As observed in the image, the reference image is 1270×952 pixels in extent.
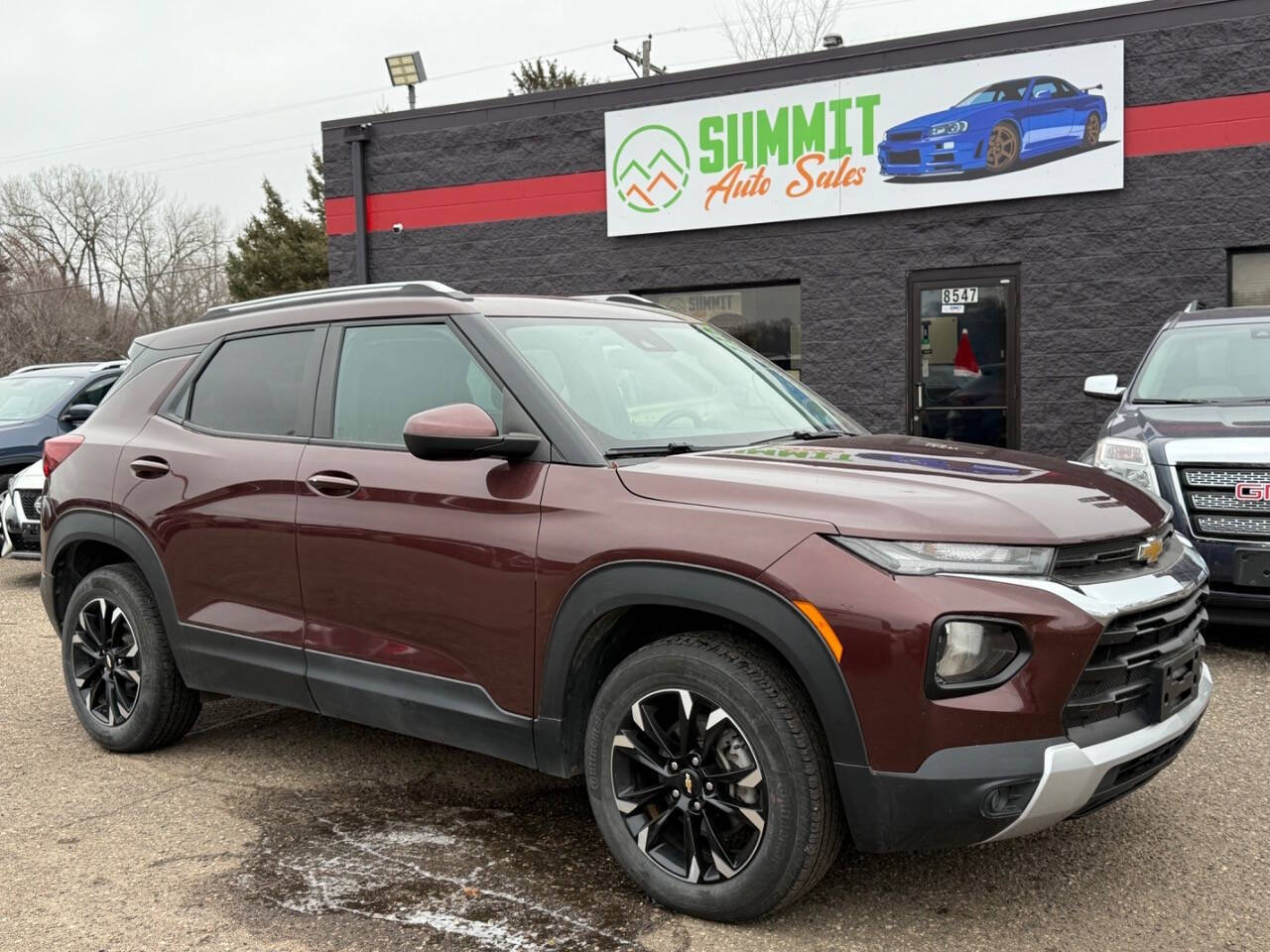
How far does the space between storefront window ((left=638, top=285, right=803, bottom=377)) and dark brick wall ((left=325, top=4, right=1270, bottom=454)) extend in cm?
19

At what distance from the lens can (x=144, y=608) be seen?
4.62 metres

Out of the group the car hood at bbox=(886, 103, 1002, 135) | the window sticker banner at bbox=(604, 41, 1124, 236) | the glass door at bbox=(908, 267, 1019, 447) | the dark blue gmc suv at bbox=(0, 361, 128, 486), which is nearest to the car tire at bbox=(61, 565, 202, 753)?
the dark blue gmc suv at bbox=(0, 361, 128, 486)

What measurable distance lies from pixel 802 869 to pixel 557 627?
94cm

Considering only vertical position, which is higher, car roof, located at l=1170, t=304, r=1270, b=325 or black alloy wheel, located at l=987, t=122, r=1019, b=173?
black alloy wheel, located at l=987, t=122, r=1019, b=173

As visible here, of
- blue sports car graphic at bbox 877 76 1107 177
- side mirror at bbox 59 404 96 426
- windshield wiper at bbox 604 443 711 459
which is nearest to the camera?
windshield wiper at bbox 604 443 711 459

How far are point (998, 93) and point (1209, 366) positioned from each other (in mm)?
4781

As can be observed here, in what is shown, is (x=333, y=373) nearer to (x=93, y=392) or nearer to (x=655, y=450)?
(x=655, y=450)

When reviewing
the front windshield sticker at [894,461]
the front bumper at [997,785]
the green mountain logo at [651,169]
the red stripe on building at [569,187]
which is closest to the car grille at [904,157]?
the red stripe on building at [569,187]

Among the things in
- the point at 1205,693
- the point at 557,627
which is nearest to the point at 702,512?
the point at 557,627

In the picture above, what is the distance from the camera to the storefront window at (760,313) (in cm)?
1230

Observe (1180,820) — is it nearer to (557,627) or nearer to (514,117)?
(557,627)

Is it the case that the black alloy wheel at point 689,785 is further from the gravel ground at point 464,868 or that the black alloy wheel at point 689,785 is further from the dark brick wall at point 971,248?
the dark brick wall at point 971,248

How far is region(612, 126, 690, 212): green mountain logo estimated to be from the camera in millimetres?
12539

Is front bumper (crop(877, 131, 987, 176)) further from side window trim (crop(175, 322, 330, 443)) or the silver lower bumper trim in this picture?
the silver lower bumper trim
